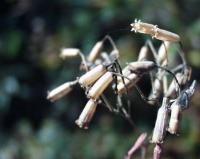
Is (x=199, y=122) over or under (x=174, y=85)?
under

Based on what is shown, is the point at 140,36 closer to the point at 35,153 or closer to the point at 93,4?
the point at 93,4

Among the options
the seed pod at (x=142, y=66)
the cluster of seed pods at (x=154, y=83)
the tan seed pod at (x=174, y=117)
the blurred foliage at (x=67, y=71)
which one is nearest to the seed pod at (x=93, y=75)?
the cluster of seed pods at (x=154, y=83)

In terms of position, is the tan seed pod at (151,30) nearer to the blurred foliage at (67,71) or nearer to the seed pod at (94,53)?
the seed pod at (94,53)

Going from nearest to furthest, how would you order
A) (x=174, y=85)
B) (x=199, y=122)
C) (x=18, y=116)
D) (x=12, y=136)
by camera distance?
(x=174, y=85) → (x=199, y=122) → (x=12, y=136) → (x=18, y=116)

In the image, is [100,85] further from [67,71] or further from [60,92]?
[67,71]

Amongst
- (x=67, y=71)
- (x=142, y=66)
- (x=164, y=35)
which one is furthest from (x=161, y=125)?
(x=67, y=71)

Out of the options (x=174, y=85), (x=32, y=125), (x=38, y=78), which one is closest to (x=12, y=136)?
(x=32, y=125)

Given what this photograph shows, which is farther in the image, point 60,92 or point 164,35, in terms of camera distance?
point 60,92
